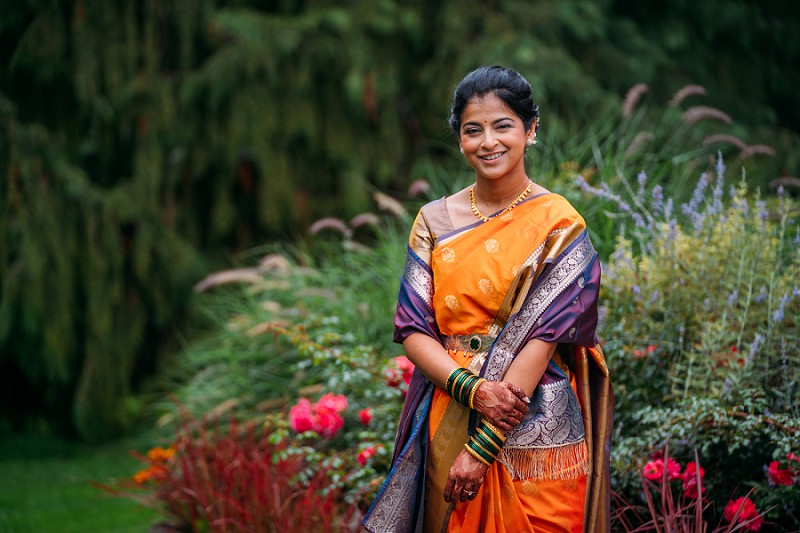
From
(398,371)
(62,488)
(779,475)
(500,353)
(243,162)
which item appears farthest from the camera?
(243,162)

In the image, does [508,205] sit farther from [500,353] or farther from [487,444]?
[487,444]

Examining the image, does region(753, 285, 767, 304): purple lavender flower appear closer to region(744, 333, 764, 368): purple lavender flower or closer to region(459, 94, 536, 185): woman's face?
region(744, 333, 764, 368): purple lavender flower

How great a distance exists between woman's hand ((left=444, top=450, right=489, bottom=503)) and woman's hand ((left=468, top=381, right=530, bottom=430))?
11 cm

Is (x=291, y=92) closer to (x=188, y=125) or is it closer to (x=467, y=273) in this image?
(x=188, y=125)

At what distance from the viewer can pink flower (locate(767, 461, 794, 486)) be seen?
285cm

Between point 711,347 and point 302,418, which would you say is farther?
point 302,418

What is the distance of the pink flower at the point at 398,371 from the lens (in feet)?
11.9

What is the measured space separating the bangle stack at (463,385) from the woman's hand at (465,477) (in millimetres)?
138

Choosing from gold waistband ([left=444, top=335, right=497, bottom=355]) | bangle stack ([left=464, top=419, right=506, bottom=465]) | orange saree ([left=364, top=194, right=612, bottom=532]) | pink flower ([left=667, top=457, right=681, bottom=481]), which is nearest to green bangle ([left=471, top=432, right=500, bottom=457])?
bangle stack ([left=464, top=419, right=506, bottom=465])

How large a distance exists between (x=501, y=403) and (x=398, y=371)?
4.83 ft

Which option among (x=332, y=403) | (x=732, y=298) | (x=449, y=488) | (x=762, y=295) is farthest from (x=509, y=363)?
(x=332, y=403)

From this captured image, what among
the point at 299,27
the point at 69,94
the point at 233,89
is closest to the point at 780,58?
the point at 299,27

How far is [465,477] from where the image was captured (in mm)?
2330

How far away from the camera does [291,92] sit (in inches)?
290
